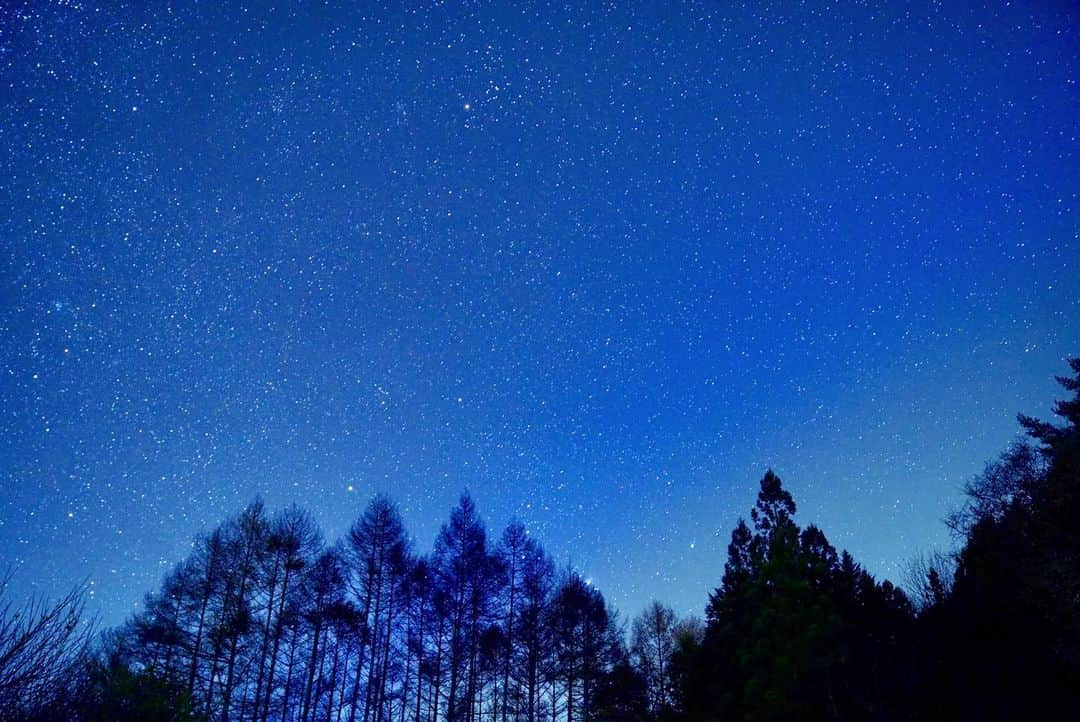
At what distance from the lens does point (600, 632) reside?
3475 centimetres

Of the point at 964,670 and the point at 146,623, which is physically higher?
the point at 146,623

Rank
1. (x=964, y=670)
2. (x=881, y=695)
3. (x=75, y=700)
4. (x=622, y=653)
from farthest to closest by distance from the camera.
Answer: (x=622, y=653), (x=964, y=670), (x=881, y=695), (x=75, y=700)

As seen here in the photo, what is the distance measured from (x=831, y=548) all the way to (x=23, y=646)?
32.2 meters

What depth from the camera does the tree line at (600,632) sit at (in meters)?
18.5

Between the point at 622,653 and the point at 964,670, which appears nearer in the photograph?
the point at 964,670

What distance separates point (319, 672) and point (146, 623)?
972cm

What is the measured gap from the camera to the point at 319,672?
29.9 meters

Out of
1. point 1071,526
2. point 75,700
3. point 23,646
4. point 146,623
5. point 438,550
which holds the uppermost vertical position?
point 438,550

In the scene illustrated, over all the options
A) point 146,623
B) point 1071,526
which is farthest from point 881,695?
point 146,623

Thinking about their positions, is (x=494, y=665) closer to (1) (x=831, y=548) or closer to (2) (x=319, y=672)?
(2) (x=319, y=672)

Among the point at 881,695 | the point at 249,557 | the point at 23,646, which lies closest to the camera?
the point at 23,646

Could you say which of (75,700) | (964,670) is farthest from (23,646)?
(964,670)

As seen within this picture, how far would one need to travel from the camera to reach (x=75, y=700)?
11328 mm

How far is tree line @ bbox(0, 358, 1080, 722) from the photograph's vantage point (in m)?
18.5
